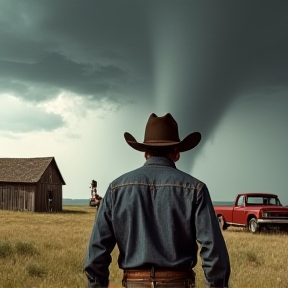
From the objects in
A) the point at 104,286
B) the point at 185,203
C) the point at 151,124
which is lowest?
the point at 104,286

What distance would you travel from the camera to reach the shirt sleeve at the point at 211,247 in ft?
12.9

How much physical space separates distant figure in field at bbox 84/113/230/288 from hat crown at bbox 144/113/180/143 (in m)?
0.09

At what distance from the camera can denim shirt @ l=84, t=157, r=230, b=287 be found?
3.98 m

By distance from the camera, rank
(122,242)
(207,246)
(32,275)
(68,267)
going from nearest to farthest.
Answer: (207,246), (122,242), (32,275), (68,267)

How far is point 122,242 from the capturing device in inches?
166

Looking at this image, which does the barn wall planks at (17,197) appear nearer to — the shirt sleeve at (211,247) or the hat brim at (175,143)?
the hat brim at (175,143)

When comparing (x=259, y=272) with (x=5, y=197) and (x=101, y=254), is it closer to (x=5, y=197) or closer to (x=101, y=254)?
(x=101, y=254)

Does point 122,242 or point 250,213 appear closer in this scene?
point 122,242

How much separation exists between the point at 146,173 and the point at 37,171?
2246 inches

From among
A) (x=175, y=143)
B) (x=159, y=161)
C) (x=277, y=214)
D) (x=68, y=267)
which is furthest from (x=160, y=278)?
(x=277, y=214)

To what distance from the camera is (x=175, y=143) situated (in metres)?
Answer: 4.34

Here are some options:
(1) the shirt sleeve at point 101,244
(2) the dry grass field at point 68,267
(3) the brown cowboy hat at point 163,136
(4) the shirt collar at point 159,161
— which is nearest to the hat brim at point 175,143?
(3) the brown cowboy hat at point 163,136

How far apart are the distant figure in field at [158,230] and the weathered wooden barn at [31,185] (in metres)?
54.1

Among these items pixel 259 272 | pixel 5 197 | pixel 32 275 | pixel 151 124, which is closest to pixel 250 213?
pixel 259 272
